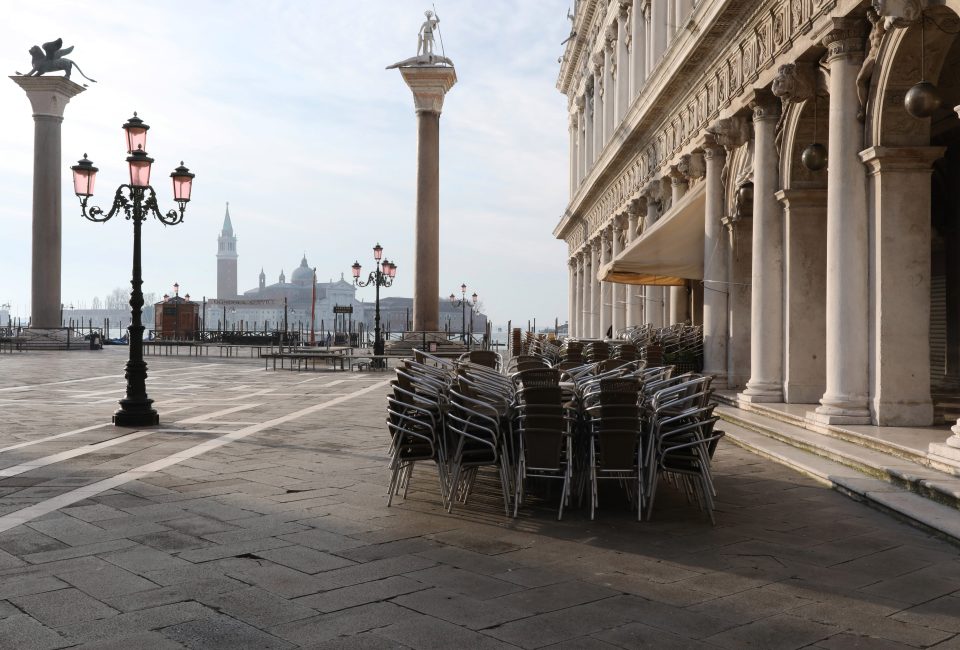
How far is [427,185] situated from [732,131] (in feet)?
62.6

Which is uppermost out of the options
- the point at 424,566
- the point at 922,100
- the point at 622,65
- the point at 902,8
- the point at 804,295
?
the point at 622,65

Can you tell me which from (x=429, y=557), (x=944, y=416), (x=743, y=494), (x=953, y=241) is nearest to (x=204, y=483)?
(x=429, y=557)

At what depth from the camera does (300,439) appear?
9.59m

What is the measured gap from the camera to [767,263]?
11594 mm

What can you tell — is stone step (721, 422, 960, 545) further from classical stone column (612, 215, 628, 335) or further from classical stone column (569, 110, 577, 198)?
classical stone column (569, 110, 577, 198)

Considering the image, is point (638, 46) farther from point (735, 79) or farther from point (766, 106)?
point (766, 106)

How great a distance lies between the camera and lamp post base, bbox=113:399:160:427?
10.8 m

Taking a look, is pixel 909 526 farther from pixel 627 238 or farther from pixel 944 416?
pixel 627 238

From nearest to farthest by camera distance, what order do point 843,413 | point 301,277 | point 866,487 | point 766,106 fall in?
point 866,487 → point 843,413 → point 766,106 → point 301,277

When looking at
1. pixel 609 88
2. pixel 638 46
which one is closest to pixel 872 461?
pixel 638 46

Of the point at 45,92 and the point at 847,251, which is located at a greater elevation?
the point at 45,92

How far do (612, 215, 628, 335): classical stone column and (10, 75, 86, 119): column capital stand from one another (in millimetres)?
25373

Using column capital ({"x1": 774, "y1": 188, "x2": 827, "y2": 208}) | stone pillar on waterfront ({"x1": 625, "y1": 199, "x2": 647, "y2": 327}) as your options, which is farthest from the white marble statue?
column capital ({"x1": 774, "y1": 188, "x2": 827, "y2": 208})


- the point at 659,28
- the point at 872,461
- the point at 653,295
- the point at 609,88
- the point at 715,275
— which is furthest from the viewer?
the point at 609,88
